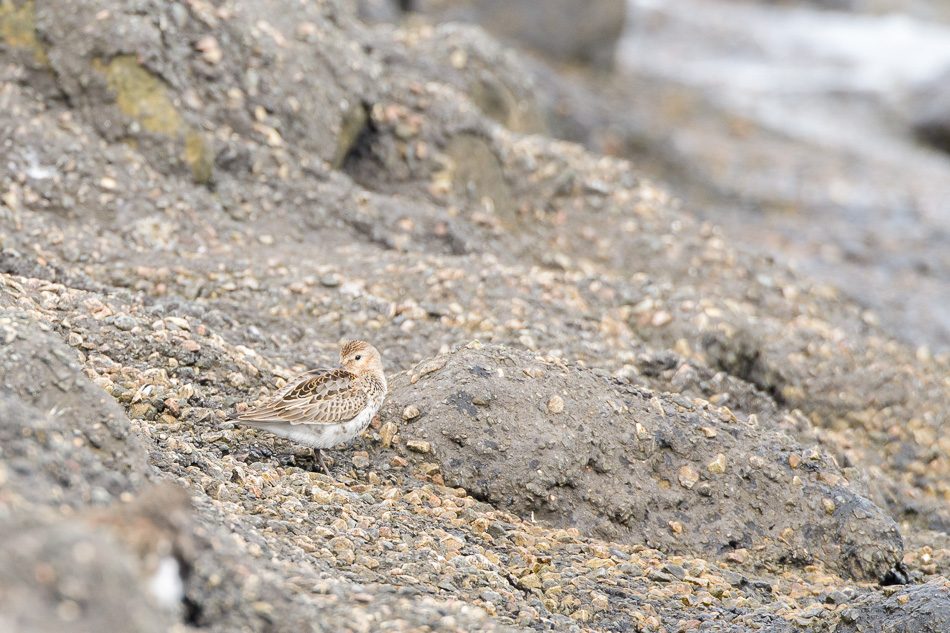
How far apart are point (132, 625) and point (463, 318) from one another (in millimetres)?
5734

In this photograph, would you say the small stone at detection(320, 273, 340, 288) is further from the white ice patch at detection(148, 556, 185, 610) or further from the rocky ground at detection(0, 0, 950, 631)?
the white ice patch at detection(148, 556, 185, 610)

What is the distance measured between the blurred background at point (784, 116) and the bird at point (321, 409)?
7493 mm

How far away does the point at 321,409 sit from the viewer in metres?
6.29

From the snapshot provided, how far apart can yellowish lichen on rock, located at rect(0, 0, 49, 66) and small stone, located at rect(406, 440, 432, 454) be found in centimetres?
571

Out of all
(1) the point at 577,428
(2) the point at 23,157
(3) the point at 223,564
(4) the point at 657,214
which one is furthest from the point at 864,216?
(3) the point at 223,564

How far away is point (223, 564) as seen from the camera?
379 centimetres

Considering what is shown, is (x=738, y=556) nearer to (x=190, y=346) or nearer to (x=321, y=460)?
(x=321, y=460)

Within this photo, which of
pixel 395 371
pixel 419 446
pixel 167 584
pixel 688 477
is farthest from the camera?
pixel 395 371

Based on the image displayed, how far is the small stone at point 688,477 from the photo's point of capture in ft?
22.4

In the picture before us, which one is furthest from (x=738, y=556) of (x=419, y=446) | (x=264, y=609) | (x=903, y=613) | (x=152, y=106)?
(x=152, y=106)

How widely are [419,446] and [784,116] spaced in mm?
19564

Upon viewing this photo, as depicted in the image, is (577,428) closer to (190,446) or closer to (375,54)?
(190,446)

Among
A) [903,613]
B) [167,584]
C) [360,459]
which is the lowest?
[360,459]

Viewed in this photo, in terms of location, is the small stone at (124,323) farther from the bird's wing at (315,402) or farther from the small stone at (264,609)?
the small stone at (264,609)
